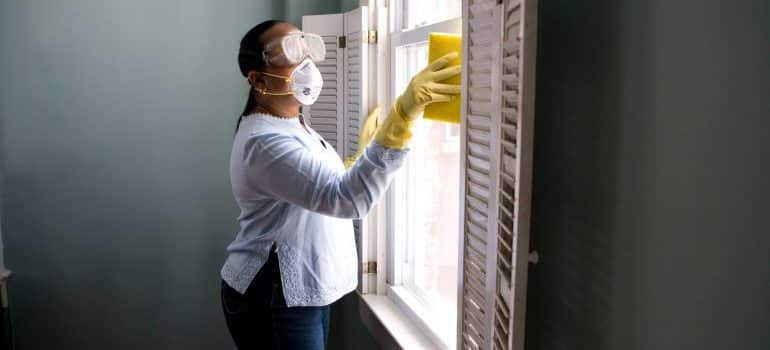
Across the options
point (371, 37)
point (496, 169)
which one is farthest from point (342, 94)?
point (496, 169)

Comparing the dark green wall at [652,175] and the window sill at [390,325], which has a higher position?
the dark green wall at [652,175]

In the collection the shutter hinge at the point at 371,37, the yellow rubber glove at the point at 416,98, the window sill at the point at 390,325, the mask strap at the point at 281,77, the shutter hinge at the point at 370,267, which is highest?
the shutter hinge at the point at 371,37

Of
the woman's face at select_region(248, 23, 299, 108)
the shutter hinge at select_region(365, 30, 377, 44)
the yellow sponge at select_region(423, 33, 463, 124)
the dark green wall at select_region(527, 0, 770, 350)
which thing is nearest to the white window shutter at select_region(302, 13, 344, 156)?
the shutter hinge at select_region(365, 30, 377, 44)

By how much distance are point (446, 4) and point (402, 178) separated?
586 mm

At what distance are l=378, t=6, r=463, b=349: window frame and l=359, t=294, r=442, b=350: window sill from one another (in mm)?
16

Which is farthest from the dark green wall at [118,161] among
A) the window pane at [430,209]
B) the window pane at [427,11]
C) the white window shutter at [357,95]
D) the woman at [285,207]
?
the woman at [285,207]

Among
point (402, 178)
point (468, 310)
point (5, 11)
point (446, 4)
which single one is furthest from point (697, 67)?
point (5, 11)

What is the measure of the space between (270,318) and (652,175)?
1.11 m

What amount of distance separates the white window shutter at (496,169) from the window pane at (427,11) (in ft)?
1.74

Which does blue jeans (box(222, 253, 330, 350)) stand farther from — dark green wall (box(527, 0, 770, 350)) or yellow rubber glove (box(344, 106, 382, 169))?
dark green wall (box(527, 0, 770, 350))

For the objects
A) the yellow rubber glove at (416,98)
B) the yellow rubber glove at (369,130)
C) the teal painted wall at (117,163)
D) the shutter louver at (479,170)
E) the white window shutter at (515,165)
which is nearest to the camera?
the white window shutter at (515,165)

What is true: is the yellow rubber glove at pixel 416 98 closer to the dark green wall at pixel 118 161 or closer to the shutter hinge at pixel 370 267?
the shutter hinge at pixel 370 267

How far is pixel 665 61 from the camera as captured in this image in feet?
3.13

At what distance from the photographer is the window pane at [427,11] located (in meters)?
1.87
